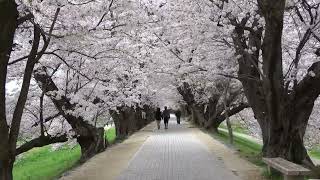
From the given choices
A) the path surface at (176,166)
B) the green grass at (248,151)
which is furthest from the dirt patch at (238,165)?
the green grass at (248,151)

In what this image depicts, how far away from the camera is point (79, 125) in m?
17.3

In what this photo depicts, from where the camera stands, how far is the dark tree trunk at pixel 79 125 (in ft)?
52.0

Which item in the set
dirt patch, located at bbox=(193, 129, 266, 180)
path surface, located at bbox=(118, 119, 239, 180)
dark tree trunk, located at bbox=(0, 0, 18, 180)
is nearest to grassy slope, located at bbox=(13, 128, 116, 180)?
path surface, located at bbox=(118, 119, 239, 180)

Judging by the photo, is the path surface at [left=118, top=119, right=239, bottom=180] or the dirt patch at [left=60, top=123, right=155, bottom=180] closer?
the path surface at [left=118, top=119, right=239, bottom=180]

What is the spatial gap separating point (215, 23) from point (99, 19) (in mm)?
4246

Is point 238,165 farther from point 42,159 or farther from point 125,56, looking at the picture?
point 42,159

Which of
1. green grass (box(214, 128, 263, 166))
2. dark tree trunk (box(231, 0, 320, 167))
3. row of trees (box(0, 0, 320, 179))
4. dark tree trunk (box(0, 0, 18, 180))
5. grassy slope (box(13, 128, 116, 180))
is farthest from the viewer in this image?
grassy slope (box(13, 128, 116, 180))

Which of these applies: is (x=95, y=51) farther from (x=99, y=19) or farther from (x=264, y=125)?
(x=264, y=125)

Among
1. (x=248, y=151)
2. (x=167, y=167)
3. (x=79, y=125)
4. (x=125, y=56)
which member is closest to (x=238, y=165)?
(x=167, y=167)

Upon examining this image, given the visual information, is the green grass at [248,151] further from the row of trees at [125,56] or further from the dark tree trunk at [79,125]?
the dark tree trunk at [79,125]

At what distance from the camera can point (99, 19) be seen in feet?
40.4

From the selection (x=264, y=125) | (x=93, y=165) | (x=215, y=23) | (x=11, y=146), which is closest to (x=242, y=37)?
(x=215, y=23)

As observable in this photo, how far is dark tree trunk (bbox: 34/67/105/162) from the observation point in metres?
15.9

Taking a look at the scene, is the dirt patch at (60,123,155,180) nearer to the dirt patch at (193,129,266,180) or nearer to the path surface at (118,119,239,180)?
the path surface at (118,119,239,180)
